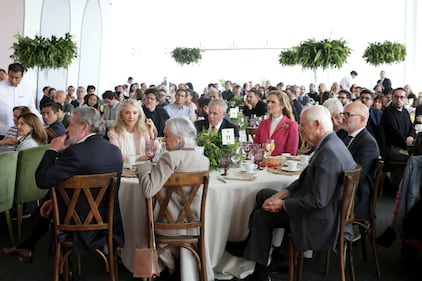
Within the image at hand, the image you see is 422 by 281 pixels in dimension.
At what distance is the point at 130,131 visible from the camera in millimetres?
4539

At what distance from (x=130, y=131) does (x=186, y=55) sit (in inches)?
452

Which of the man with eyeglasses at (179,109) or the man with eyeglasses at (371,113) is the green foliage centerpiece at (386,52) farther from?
the man with eyeglasses at (179,109)

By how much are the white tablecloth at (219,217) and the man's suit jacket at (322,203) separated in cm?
47

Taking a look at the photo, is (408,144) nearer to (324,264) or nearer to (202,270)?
(324,264)

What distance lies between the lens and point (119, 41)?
16.4 m

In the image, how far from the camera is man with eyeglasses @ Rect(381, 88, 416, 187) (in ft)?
19.6

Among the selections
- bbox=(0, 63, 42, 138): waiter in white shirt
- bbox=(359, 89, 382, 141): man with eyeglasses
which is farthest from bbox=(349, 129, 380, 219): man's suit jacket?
bbox=(0, 63, 42, 138): waiter in white shirt

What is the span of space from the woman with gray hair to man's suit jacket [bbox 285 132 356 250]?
0.63 meters

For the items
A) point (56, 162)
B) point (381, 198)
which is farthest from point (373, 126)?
point (56, 162)

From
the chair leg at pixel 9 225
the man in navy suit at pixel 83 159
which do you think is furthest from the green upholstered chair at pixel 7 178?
the man in navy suit at pixel 83 159

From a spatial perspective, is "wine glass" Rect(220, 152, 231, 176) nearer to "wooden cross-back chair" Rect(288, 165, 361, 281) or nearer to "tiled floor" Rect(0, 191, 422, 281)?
"wooden cross-back chair" Rect(288, 165, 361, 281)

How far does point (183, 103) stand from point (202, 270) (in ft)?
14.8

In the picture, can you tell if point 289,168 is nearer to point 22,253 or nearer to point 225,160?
point 225,160

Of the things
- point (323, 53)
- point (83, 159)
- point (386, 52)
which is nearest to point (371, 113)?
point (323, 53)
